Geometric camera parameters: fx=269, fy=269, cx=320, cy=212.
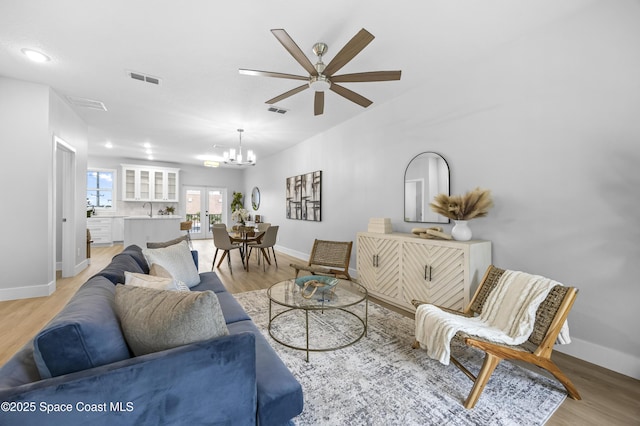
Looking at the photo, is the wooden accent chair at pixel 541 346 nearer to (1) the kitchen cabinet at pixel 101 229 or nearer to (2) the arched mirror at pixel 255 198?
(2) the arched mirror at pixel 255 198

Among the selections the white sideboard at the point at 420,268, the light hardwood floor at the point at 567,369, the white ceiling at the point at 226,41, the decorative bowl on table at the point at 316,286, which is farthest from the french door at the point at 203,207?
the decorative bowl on table at the point at 316,286

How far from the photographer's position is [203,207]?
32.7 feet

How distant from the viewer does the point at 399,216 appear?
3852 mm

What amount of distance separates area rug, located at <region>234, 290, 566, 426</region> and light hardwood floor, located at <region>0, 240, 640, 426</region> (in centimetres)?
13

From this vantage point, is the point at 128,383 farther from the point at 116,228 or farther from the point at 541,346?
the point at 116,228

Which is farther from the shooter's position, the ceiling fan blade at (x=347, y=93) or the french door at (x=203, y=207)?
the french door at (x=203, y=207)

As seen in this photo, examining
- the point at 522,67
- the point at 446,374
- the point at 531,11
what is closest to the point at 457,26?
the point at 531,11

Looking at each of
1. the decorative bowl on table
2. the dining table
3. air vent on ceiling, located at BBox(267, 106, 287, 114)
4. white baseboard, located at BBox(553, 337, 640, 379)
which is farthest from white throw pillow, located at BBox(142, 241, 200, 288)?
white baseboard, located at BBox(553, 337, 640, 379)

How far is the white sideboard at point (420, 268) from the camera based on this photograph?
2.66 metres

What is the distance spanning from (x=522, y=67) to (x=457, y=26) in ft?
2.58

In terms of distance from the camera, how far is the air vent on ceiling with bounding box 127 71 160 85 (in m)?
3.19

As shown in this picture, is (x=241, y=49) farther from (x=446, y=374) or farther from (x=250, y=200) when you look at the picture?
(x=250, y=200)

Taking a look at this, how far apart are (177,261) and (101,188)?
8.09 metres

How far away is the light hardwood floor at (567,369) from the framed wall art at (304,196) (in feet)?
5.48
